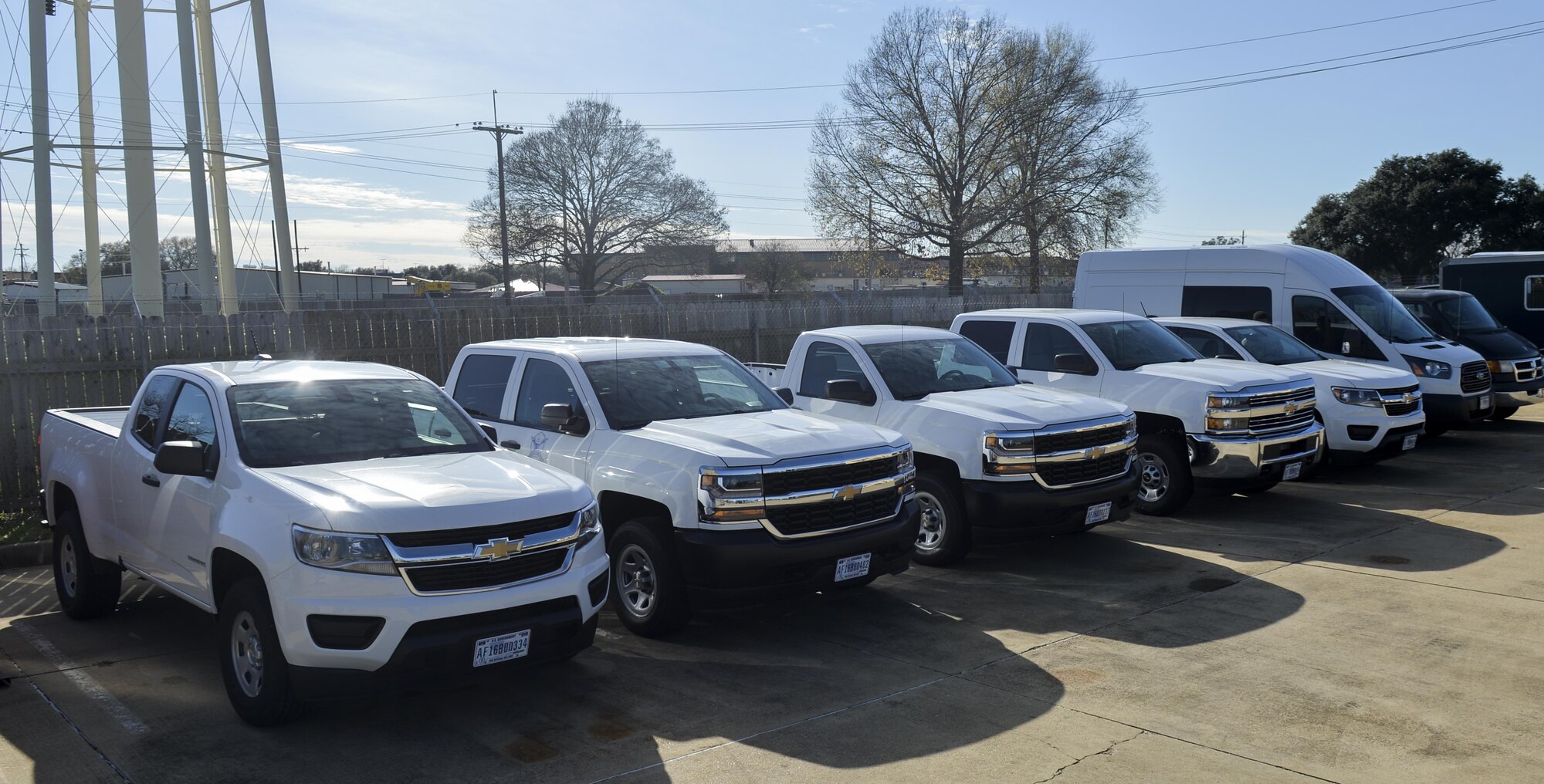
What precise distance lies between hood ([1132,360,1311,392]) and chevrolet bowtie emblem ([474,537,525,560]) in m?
7.33

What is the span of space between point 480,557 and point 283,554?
89cm

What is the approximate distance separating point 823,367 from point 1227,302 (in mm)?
7931

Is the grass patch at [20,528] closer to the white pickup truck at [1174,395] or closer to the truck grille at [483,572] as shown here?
the truck grille at [483,572]

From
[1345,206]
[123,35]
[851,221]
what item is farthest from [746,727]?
[1345,206]

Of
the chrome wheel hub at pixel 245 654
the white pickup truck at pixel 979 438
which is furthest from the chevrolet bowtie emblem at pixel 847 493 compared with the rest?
the chrome wheel hub at pixel 245 654

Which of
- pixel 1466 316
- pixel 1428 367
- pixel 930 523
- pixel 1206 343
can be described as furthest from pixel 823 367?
pixel 1466 316

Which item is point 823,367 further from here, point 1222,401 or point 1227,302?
point 1227,302

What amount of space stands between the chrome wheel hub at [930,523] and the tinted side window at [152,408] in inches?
206

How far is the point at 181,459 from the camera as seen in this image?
227 inches

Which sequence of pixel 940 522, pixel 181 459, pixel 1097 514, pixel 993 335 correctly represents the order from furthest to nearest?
pixel 993 335 < pixel 940 522 < pixel 1097 514 < pixel 181 459

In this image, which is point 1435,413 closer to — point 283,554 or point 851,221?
point 283,554

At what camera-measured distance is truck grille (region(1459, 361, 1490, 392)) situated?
14.6 meters

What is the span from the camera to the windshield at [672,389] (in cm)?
780

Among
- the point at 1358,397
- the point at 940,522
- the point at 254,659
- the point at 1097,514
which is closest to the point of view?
the point at 254,659
